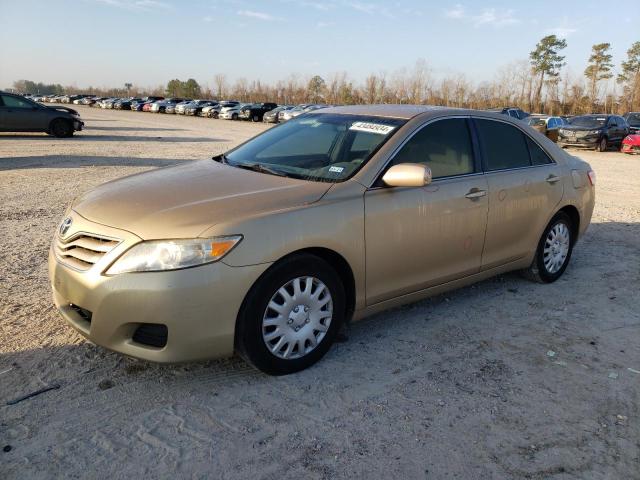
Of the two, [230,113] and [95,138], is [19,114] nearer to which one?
[95,138]

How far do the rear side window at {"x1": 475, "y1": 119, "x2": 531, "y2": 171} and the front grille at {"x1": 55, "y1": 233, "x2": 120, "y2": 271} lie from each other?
118 inches

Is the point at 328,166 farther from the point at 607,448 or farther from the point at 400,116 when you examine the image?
the point at 607,448

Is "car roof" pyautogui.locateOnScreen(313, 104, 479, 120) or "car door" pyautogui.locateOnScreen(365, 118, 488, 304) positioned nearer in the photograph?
"car door" pyautogui.locateOnScreen(365, 118, 488, 304)

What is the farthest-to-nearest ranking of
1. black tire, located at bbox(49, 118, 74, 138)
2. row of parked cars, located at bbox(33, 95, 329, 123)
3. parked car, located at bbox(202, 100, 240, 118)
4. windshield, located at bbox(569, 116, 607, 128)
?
parked car, located at bbox(202, 100, 240, 118) < row of parked cars, located at bbox(33, 95, 329, 123) < windshield, located at bbox(569, 116, 607, 128) < black tire, located at bbox(49, 118, 74, 138)

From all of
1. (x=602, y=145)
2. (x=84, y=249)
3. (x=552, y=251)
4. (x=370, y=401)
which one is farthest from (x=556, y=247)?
(x=602, y=145)

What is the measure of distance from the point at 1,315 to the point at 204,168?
73.4 inches

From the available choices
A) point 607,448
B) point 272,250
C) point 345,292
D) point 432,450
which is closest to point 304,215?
point 272,250

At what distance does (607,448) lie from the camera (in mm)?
2717

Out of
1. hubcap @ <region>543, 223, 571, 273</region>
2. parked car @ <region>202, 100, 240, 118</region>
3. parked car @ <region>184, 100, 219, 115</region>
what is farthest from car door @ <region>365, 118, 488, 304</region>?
parked car @ <region>184, 100, 219, 115</region>

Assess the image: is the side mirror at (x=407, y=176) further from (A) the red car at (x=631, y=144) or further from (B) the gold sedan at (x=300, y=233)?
(A) the red car at (x=631, y=144)

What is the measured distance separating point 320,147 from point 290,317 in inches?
58.0

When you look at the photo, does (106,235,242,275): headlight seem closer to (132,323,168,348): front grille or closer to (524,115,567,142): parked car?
(132,323,168,348): front grille

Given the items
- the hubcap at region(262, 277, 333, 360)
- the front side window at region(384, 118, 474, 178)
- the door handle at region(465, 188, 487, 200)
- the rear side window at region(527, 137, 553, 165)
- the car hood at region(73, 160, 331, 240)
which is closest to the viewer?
the car hood at region(73, 160, 331, 240)

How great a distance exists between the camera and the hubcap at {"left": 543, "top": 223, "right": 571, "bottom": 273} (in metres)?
5.07
